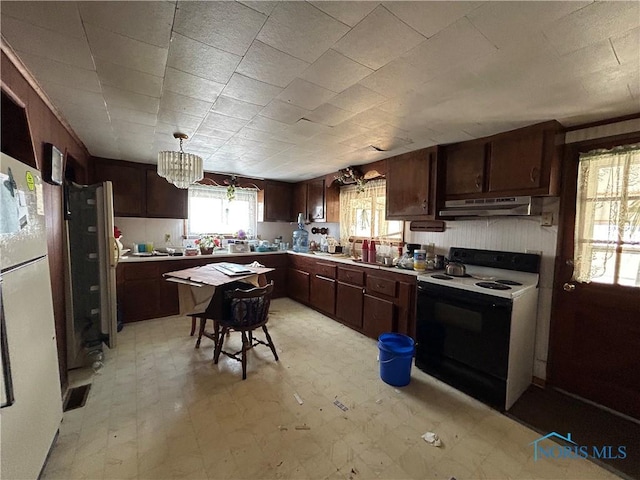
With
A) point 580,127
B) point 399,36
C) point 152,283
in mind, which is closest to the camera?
point 399,36


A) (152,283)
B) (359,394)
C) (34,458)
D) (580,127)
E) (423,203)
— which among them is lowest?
(359,394)

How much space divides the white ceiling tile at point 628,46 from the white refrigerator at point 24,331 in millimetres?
2681

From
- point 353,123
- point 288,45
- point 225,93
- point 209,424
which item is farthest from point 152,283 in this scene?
point 288,45

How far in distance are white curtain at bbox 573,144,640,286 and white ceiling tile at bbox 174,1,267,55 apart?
8.41ft

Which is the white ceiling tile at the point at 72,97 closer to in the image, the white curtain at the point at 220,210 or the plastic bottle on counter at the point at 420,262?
the white curtain at the point at 220,210

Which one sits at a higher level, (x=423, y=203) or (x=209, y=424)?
(x=423, y=203)

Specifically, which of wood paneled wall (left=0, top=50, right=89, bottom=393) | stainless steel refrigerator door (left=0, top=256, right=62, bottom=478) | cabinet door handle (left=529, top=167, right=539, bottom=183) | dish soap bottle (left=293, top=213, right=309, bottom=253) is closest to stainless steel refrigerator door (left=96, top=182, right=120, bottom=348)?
wood paneled wall (left=0, top=50, right=89, bottom=393)

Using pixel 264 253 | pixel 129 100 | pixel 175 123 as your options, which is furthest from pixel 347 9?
pixel 264 253

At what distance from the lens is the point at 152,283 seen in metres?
3.65

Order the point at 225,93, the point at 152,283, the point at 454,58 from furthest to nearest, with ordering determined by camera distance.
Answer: the point at 152,283 → the point at 225,93 → the point at 454,58

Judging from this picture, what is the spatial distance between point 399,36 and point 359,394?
2.33m

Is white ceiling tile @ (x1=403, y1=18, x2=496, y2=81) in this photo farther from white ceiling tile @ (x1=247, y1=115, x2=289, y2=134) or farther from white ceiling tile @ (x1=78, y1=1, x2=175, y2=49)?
white ceiling tile @ (x1=247, y1=115, x2=289, y2=134)

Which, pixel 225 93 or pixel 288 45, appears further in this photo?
pixel 225 93

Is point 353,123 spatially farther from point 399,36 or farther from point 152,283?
point 152,283
